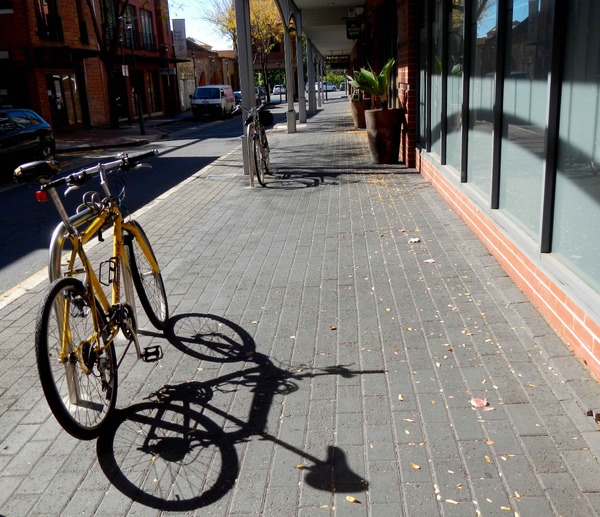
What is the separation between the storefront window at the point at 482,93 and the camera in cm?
646

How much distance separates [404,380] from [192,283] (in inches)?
103

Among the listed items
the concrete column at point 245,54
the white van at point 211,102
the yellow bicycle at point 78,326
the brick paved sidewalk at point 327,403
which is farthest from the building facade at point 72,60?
the yellow bicycle at point 78,326

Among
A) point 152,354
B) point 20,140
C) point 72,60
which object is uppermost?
point 72,60

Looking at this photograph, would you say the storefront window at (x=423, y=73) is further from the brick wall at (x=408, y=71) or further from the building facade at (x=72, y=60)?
the building facade at (x=72, y=60)

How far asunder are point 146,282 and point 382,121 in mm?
8223

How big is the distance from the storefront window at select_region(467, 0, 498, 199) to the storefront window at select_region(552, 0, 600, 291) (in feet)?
6.85

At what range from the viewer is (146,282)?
4.86m

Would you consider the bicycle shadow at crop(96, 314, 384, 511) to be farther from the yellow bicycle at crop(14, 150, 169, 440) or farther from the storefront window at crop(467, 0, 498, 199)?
the storefront window at crop(467, 0, 498, 199)

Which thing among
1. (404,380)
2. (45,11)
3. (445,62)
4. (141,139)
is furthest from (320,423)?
(45,11)

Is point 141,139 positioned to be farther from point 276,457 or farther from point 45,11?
point 276,457

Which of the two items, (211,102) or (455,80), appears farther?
(211,102)

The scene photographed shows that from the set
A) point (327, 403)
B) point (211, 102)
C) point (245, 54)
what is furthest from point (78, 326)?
point (211, 102)

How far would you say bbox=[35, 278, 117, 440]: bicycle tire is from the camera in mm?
3174

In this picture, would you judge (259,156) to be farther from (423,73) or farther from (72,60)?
(72,60)
